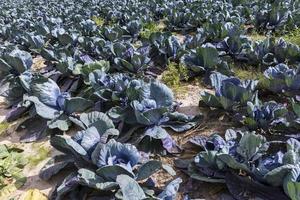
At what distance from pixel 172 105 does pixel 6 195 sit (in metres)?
1.64

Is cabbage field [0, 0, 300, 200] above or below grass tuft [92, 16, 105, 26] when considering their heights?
above

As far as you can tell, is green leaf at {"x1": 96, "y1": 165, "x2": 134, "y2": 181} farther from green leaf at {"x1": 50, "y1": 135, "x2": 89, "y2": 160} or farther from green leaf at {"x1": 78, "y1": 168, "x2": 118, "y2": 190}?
green leaf at {"x1": 50, "y1": 135, "x2": 89, "y2": 160}

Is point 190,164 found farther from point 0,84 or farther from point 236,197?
point 0,84

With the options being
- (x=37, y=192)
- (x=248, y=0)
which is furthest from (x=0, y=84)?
(x=248, y=0)

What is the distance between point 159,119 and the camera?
11.8 feet

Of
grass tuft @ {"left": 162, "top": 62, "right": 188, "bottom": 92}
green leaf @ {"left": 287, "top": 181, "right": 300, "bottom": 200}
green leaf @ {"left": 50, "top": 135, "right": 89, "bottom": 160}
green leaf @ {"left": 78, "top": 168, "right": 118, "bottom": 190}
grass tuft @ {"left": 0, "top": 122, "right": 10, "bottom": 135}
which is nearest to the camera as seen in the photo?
green leaf @ {"left": 287, "top": 181, "right": 300, "bottom": 200}

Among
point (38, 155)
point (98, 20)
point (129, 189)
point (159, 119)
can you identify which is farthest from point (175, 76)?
point (98, 20)

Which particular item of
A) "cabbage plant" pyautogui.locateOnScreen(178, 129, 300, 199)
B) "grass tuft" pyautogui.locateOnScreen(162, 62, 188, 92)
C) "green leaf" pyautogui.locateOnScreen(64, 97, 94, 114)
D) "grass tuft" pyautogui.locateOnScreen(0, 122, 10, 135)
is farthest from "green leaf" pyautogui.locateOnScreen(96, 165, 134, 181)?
"grass tuft" pyautogui.locateOnScreen(0, 122, 10, 135)

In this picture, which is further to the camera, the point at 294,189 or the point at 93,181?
the point at 93,181

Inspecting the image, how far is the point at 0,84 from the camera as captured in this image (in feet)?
17.5

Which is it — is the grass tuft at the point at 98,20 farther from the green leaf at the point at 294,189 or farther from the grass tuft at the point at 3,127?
the green leaf at the point at 294,189

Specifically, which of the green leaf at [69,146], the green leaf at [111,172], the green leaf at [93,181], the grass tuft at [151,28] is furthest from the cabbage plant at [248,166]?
the grass tuft at [151,28]

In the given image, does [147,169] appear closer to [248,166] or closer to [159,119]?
[248,166]

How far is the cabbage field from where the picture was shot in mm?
2818
